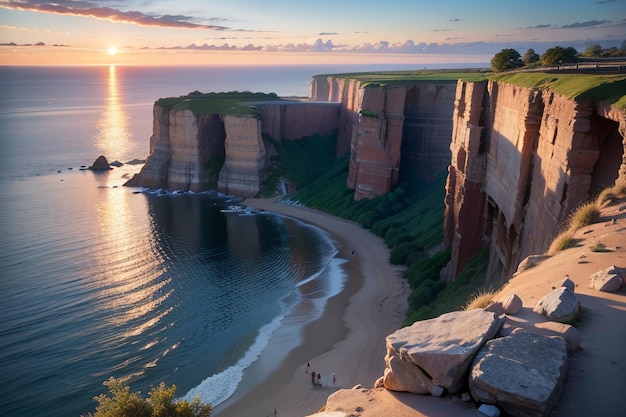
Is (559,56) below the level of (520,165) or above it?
above

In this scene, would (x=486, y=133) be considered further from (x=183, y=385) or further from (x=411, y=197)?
(x=411, y=197)

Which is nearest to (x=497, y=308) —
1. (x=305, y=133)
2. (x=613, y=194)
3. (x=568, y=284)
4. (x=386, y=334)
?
(x=568, y=284)

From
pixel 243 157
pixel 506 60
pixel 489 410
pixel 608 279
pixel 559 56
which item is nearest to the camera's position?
pixel 489 410

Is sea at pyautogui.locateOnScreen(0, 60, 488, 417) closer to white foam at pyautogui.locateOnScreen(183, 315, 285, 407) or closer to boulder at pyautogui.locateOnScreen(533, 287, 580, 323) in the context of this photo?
white foam at pyautogui.locateOnScreen(183, 315, 285, 407)

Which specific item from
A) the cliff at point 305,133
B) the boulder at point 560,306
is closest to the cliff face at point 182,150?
the cliff at point 305,133

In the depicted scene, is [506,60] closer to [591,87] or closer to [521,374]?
[591,87]

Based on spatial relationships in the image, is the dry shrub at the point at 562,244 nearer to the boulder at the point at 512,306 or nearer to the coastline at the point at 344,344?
the boulder at the point at 512,306
